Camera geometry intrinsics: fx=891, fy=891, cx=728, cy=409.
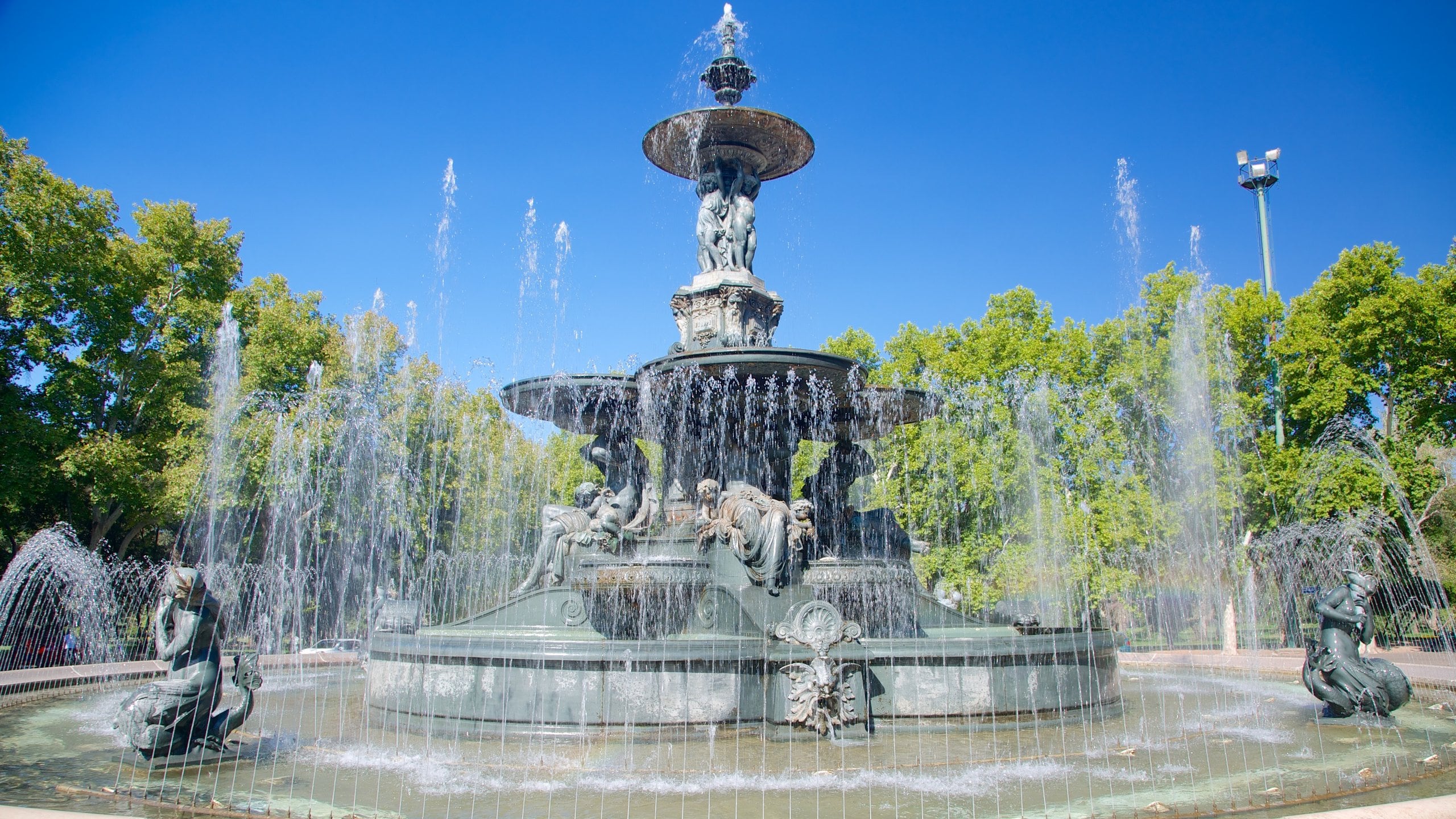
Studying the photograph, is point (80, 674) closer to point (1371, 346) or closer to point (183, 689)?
point (183, 689)

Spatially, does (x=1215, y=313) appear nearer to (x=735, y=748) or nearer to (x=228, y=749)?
(x=735, y=748)

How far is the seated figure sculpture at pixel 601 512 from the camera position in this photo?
482 inches

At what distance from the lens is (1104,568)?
86.4 feet

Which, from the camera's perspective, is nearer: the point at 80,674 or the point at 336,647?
the point at 80,674

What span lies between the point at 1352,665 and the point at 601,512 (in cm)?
898

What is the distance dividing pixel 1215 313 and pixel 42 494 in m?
33.8

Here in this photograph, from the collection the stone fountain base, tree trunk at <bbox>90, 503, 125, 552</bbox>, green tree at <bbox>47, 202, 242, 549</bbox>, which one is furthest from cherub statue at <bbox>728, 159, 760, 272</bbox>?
tree trunk at <bbox>90, 503, 125, 552</bbox>

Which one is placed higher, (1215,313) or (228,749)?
(1215,313)

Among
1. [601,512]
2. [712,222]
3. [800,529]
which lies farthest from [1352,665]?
[712,222]

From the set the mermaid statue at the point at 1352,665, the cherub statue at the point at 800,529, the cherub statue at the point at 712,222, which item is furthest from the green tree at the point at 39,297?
the mermaid statue at the point at 1352,665

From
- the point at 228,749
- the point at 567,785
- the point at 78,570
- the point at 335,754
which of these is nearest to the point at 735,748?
the point at 567,785

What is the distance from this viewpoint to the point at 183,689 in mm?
7258

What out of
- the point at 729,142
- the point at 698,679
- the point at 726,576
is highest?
the point at 729,142

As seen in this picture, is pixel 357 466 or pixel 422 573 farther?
pixel 422 573
